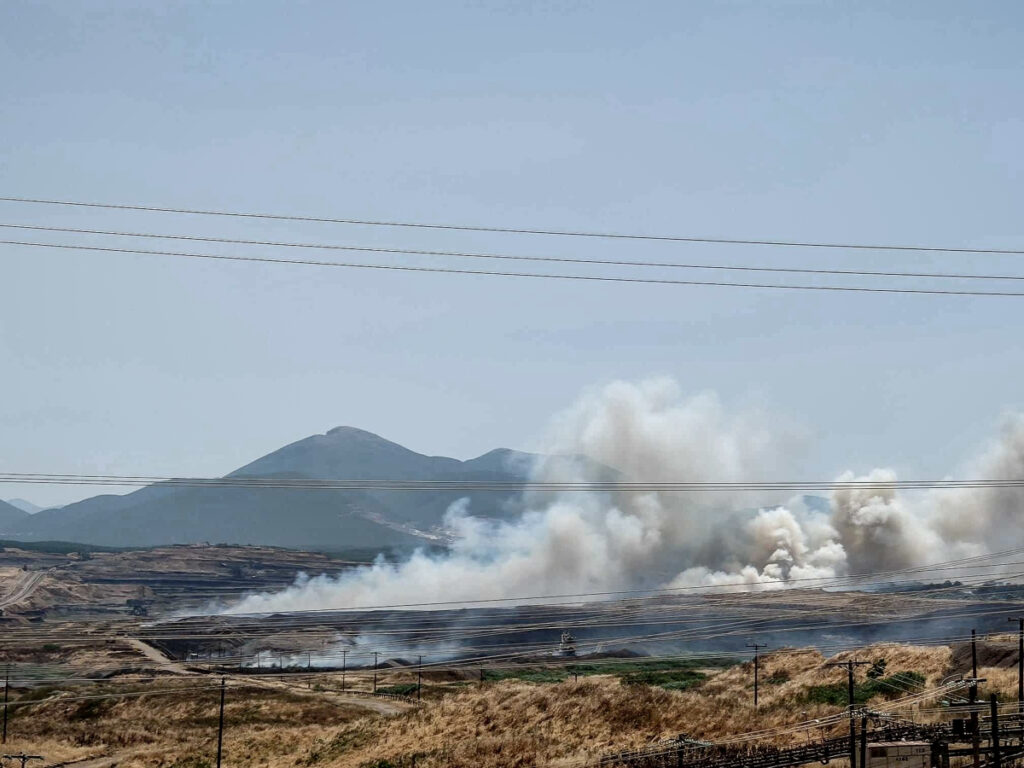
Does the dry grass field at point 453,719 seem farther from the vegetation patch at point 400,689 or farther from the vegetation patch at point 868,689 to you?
the vegetation patch at point 400,689

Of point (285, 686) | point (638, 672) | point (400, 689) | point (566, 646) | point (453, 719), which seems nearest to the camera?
point (453, 719)

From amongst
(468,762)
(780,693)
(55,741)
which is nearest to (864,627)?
(780,693)

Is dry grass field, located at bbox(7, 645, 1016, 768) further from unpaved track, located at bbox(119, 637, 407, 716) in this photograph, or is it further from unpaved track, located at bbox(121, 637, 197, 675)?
unpaved track, located at bbox(121, 637, 197, 675)

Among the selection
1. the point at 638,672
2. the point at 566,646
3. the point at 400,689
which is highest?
the point at 566,646

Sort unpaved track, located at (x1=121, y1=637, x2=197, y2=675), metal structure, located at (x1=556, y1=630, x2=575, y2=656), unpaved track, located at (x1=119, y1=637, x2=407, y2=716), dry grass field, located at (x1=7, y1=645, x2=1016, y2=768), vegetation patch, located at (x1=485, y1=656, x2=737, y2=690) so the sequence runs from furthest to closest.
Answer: metal structure, located at (x1=556, y1=630, x2=575, y2=656) → unpaved track, located at (x1=121, y1=637, x2=197, y2=675) → vegetation patch, located at (x1=485, y1=656, x2=737, y2=690) → unpaved track, located at (x1=119, y1=637, x2=407, y2=716) → dry grass field, located at (x1=7, y1=645, x2=1016, y2=768)

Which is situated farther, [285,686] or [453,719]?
[285,686]

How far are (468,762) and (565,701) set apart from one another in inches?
785

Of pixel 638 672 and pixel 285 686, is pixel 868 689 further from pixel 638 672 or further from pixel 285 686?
pixel 285 686

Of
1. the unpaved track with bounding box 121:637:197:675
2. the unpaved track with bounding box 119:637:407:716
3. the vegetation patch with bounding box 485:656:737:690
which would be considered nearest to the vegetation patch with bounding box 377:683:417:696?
the unpaved track with bounding box 119:637:407:716

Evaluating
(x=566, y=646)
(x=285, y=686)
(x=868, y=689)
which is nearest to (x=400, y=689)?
(x=285, y=686)

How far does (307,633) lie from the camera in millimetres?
196000

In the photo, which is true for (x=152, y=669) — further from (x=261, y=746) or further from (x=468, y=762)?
(x=468, y=762)

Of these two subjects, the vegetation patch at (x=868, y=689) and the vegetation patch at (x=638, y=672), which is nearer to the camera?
the vegetation patch at (x=868, y=689)

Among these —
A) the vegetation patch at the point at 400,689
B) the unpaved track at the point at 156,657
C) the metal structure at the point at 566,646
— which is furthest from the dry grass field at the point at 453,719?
the metal structure at the point at 566,646
